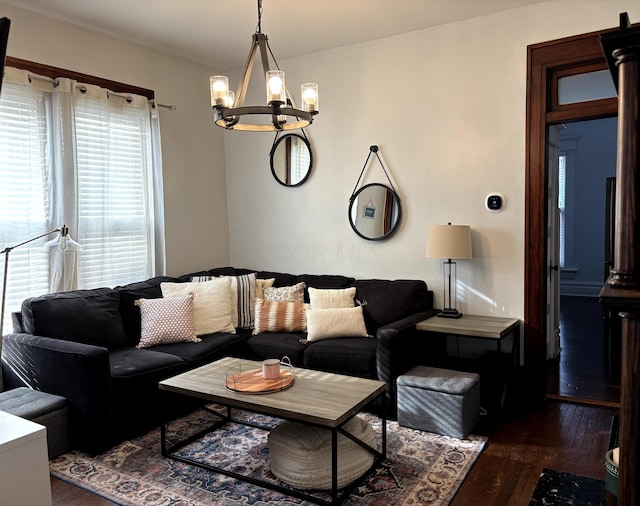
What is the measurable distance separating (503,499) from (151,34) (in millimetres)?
3948

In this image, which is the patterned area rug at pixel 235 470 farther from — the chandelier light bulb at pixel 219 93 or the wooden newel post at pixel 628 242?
the chandelier light bulb at pixel 219 93

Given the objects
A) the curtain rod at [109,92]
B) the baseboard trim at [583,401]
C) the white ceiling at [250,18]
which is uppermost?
the white ceiling at [250,18]

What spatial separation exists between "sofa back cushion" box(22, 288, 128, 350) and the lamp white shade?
2.31 metres

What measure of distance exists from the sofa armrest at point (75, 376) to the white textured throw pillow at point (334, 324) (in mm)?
1462

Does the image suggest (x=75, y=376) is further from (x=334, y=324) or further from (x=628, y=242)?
(x=628, y=242)

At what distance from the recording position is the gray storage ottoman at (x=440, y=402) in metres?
3.11

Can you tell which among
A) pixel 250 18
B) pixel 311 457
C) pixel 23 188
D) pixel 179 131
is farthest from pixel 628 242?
pixel 179 131

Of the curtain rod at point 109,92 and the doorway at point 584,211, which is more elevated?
the curtain rod at point 109,92

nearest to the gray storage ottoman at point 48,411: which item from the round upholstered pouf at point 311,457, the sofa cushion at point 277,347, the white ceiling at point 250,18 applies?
the round upholstered pouf at point 311,457

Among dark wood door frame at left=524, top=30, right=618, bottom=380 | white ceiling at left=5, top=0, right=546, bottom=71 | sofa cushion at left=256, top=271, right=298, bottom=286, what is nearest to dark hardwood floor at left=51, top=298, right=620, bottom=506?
dark wood door frame at left=524, top=30, right=618, bottom=380

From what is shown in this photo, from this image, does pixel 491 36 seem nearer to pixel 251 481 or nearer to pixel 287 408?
pixel 287 408

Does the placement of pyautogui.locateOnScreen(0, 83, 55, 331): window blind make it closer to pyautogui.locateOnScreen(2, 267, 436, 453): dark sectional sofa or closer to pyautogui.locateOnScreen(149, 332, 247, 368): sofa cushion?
pyautogui.locateOnScreen(2, 267, 436, 453): dark sectional sofa

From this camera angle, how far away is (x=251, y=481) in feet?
8.62

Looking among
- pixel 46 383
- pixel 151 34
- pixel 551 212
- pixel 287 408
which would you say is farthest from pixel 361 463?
pixel 151 34
